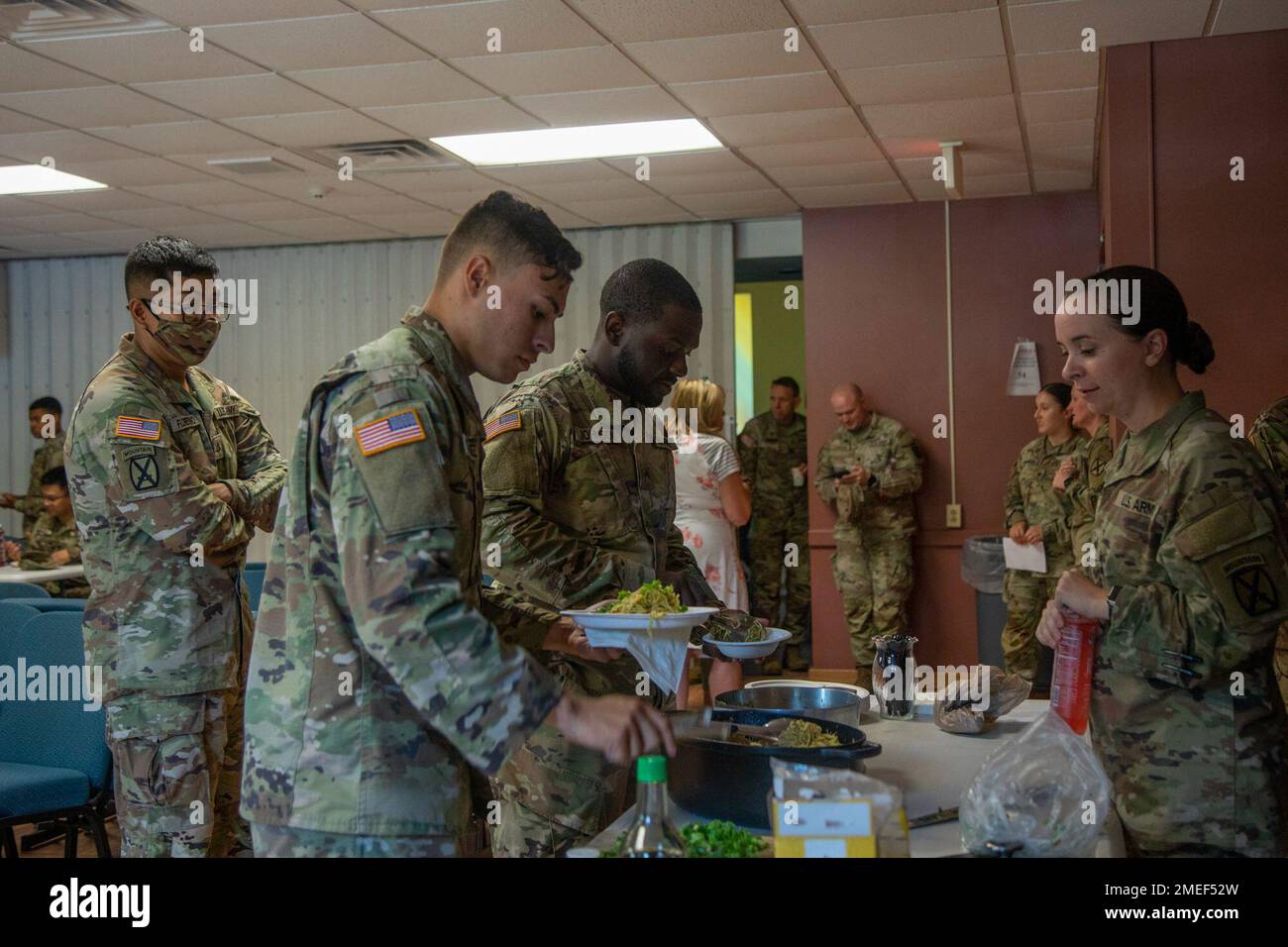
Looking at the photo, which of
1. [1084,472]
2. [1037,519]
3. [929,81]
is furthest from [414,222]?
[1084,472]

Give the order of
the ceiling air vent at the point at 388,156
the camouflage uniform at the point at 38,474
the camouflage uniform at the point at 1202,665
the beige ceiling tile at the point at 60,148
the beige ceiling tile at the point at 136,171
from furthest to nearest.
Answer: the camouflage uniform at the point at 38,474, the beige ceiling tile at the point at 136,171, the ceiling air vent at the point at 388,156, the beige ceiling tile at the point at 60,148, the camouflage uniform at the point at 1202,665

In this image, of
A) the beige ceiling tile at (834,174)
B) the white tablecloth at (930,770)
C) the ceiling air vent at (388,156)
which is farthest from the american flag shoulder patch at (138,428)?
the beige ceiling tile at (834,174)

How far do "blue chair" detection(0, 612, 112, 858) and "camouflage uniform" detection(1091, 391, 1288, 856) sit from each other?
2539 mm

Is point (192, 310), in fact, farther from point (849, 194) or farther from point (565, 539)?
point (849, 194)

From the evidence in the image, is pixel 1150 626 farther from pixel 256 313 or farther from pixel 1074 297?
pixel 256 313

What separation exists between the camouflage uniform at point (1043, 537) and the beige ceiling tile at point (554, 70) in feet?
9.43

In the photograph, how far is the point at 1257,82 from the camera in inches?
169

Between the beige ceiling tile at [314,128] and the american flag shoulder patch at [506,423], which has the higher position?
the beige ceiling tile at [314,128]

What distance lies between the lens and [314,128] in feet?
17.9

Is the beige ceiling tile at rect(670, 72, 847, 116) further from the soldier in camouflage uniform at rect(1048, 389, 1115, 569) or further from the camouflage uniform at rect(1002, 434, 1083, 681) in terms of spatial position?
the camouflage uniform at rect(1002, 434, 1083, 681)

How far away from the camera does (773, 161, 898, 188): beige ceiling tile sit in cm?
638

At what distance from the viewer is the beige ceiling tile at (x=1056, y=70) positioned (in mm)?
4594

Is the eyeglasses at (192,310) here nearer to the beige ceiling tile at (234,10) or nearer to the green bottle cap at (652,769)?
the beige ceiling tile at (234,10)

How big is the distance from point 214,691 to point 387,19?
243cm
